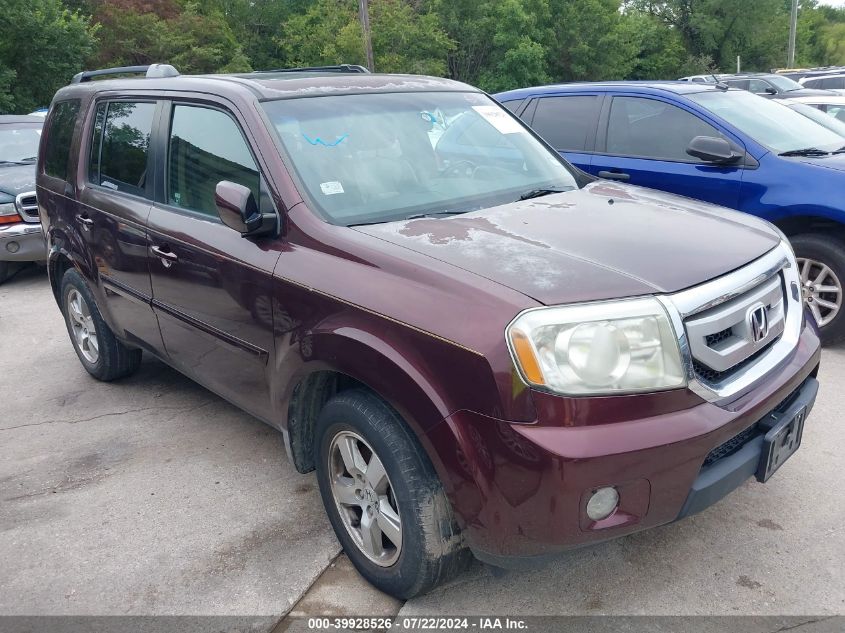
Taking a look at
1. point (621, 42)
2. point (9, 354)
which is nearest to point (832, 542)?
point (9, 354)

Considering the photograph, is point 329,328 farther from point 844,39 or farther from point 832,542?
point 844,39

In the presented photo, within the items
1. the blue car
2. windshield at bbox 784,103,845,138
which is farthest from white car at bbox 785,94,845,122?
the blue car

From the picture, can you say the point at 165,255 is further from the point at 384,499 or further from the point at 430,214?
the point at 384,499

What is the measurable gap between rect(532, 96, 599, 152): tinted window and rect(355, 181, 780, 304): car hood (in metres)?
2.94

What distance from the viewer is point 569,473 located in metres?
2.11

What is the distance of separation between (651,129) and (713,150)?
774mm

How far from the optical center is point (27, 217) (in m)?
7.90

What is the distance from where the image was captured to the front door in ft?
10.1

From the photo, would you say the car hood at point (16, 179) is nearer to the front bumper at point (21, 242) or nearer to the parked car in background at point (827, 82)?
the front bumper at point (21, 242)

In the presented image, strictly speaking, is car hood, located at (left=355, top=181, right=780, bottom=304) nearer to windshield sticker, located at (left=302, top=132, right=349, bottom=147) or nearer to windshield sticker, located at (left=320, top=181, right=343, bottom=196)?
windshield sticker, located at (left=320, top=181, right=343, bottom=196)

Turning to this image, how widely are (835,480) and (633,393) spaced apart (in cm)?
179

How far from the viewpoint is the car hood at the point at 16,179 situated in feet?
26.2

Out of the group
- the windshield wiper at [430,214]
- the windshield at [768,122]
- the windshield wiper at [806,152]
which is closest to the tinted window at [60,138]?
the windshield wiper at [430,214]

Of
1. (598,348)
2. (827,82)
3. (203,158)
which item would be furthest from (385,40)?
(598,348)
